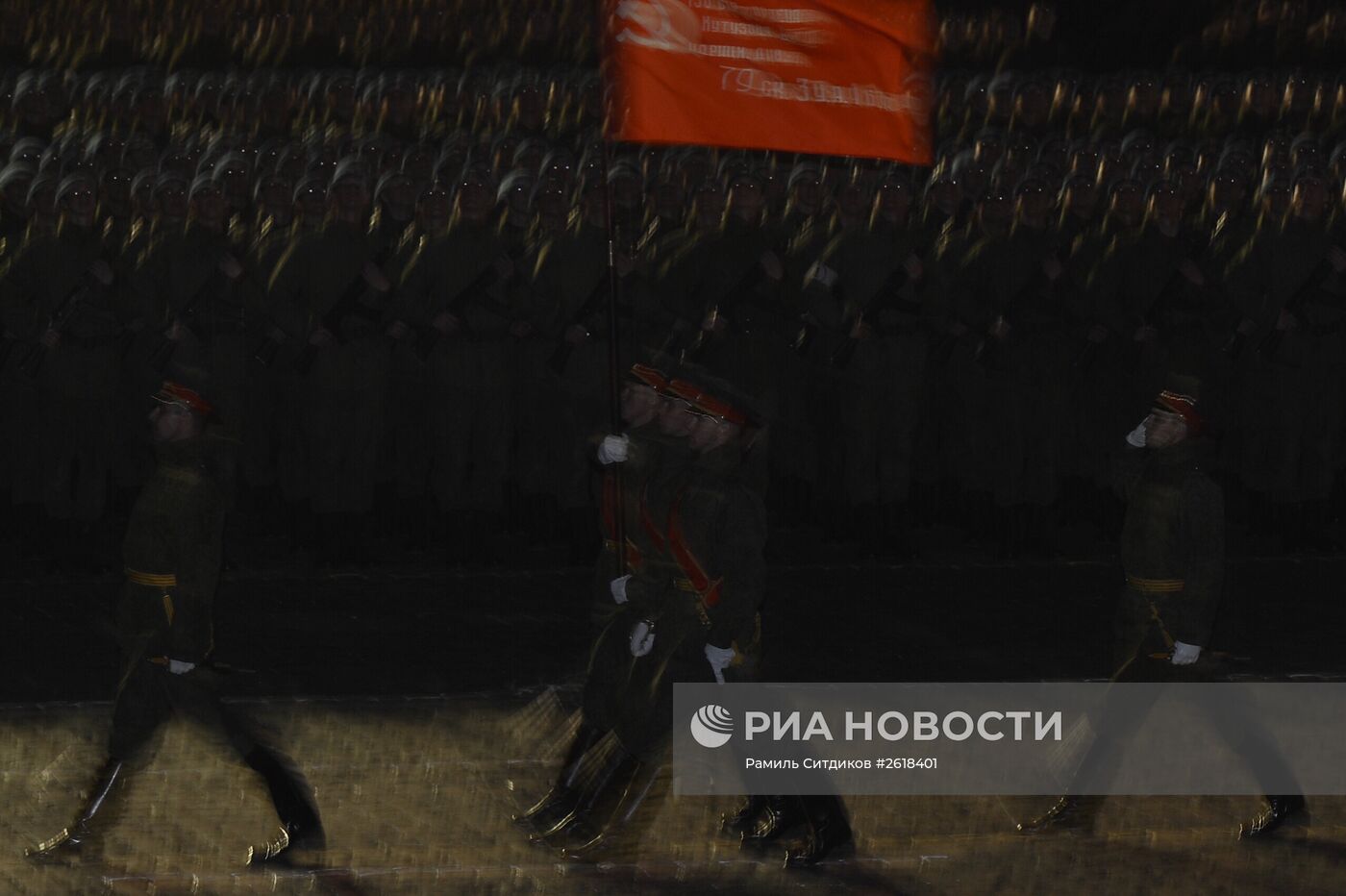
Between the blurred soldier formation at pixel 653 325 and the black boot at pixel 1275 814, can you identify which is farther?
the blurred soldier formation at pixel 653 325

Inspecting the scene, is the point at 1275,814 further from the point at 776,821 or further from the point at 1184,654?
the point at 776,821

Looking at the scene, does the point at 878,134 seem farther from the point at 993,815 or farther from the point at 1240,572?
the point at 1240,572

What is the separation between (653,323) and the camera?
1361 centimetres

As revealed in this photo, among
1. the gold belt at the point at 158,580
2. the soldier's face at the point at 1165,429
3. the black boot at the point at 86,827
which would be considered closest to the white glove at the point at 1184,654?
the soldier's face at the point at 1165,429

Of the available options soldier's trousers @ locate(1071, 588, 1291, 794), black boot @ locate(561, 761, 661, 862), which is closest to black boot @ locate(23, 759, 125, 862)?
black boot @ locate(561, 761, 661, 862)

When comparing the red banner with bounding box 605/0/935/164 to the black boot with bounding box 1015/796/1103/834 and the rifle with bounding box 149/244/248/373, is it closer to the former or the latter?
the black boot with bounding box 1015/796/1103/834

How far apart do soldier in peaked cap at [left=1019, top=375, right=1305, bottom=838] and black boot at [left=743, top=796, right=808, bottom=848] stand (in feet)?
2.78

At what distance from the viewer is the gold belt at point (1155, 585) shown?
8.59 metres

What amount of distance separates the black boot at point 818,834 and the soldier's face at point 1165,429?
1658 mm

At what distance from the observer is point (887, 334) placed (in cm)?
1391

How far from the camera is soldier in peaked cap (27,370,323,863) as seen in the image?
8234mm

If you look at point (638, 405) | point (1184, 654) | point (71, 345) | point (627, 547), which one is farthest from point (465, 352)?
point (1184, 654)

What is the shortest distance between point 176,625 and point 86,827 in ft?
2.53

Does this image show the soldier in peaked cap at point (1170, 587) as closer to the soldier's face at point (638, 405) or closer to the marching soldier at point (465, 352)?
the soldier's face at point (638, 405)
